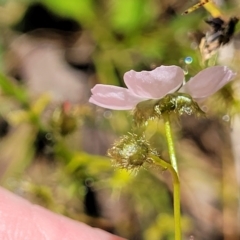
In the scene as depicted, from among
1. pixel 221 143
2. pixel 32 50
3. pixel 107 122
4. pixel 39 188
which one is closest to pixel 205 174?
pixel 221 143

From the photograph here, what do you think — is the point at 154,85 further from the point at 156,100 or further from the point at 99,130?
the point at 99,130

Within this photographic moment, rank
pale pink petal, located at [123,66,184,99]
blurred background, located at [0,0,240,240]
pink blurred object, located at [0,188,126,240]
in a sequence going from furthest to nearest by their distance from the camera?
1. blurred background, located at [0,0,240,240]
2. pink blurred object, located at [0,188,126,240]
3. pale pink petal, located at [123,66,184,99]

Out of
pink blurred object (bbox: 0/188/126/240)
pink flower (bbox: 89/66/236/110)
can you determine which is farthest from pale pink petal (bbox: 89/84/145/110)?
pink blurred object (bbox: 0/188/126/240)

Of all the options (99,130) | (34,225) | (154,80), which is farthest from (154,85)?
(99,130)

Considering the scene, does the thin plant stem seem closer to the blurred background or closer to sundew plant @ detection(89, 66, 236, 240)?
sundew plant @ detection(89, 66, 236, 240)

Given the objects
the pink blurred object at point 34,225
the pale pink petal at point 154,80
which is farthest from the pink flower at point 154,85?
the pink blurred object at point 34,225

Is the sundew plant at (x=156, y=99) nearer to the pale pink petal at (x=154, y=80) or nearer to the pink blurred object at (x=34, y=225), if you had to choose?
the pale pink petal at (x=154, y=80)
